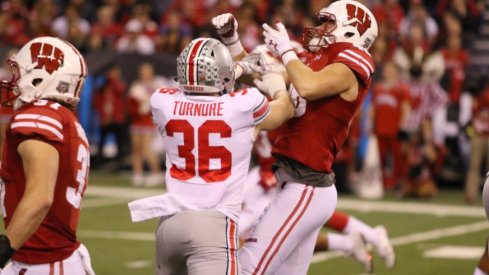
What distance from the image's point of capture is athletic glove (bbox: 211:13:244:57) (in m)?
6.04

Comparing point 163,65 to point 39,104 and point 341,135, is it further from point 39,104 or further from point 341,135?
point 39,104

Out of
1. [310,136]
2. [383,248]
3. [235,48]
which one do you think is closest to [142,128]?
[383,248]

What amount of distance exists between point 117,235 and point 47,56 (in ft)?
20.2

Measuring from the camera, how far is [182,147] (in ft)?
17.6

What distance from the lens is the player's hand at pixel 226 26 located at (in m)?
6.03

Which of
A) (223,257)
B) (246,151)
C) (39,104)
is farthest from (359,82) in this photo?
(39,104)

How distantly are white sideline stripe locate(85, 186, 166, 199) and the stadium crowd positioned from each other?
883 millimetres

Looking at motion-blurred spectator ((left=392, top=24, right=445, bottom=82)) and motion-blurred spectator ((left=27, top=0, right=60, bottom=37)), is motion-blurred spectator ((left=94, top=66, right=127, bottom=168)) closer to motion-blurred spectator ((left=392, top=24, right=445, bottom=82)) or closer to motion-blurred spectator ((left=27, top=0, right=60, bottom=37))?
motion-blurred spectator ((left=27, top=0, right=60, bottom=37))

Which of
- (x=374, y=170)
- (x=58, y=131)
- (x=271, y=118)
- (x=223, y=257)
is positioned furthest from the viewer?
(x=374, y=170)

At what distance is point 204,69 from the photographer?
5387mm

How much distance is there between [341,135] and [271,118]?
2.20ft

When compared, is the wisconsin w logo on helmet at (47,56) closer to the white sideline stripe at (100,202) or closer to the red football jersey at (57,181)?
the red football jersey at (57,181)

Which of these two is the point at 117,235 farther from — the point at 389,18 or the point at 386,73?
the point at 389,18

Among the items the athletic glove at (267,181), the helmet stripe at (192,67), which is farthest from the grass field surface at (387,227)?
the helmet stripe at (192,67)
